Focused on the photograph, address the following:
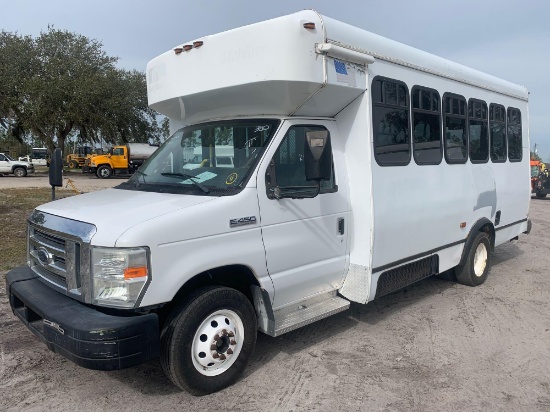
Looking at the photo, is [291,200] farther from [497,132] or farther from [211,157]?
[497,132]

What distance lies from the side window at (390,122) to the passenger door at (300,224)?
45cm

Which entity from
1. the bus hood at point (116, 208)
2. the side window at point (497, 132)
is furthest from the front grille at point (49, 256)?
the side window at point (497, 132)

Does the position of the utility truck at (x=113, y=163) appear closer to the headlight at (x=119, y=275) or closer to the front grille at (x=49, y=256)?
the front grille at (x=49, y=256)

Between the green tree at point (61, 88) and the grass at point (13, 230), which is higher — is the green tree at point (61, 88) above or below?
above

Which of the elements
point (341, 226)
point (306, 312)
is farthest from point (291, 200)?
point (306, 312)

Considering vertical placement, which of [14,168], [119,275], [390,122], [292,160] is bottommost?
[119,275]

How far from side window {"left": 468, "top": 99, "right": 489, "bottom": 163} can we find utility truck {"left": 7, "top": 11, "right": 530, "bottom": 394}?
82 cm

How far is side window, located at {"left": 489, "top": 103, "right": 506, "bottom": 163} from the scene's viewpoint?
6916 millimetres

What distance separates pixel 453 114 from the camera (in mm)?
5965

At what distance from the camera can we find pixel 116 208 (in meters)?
3.58

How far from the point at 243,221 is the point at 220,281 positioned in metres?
0.55

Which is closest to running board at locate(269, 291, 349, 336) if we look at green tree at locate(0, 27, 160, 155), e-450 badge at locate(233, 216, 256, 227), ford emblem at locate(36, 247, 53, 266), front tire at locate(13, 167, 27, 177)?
e-450 badge at locate(233, 216, 256, 227)

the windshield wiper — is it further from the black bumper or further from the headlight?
the black bumper

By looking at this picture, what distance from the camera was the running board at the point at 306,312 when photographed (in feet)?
13.3
